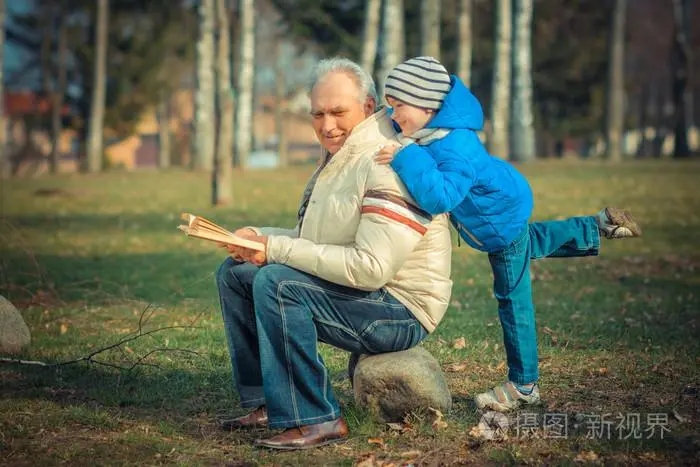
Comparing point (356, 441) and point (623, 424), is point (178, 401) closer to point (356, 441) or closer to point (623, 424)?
point (356, 441)

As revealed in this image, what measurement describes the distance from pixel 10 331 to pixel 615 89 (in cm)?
3310

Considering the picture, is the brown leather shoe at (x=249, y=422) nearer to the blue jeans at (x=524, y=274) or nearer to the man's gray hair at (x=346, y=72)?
the blue jeans at (x=524, y=274)

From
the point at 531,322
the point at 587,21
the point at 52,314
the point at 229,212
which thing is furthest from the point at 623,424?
the point at 587,21

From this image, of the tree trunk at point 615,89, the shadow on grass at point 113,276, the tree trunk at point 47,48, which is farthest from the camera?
the tree trunk at point 47,48

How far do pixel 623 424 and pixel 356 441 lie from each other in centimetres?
144

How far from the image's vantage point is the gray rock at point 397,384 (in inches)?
228

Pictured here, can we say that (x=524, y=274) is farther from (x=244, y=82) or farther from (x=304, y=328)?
(x=244, y=82)

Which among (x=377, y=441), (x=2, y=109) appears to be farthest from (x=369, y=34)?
(x=377, y=441)

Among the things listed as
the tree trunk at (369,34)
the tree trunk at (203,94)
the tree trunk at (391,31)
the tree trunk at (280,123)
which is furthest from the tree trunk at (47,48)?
the tree trunk at (391,31)

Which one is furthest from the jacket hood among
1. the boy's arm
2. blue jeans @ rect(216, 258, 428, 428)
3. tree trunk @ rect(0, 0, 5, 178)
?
tree trunk @ rect(0, 0, 5, 178)

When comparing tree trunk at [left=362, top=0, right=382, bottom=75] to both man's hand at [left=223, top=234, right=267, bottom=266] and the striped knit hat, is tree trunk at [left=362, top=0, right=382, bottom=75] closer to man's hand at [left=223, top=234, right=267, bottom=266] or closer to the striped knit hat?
the striped knit hat

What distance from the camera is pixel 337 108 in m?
5.48

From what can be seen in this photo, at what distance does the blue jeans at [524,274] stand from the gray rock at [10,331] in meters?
3.86

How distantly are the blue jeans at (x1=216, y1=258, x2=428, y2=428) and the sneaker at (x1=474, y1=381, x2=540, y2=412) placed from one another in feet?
2.23
